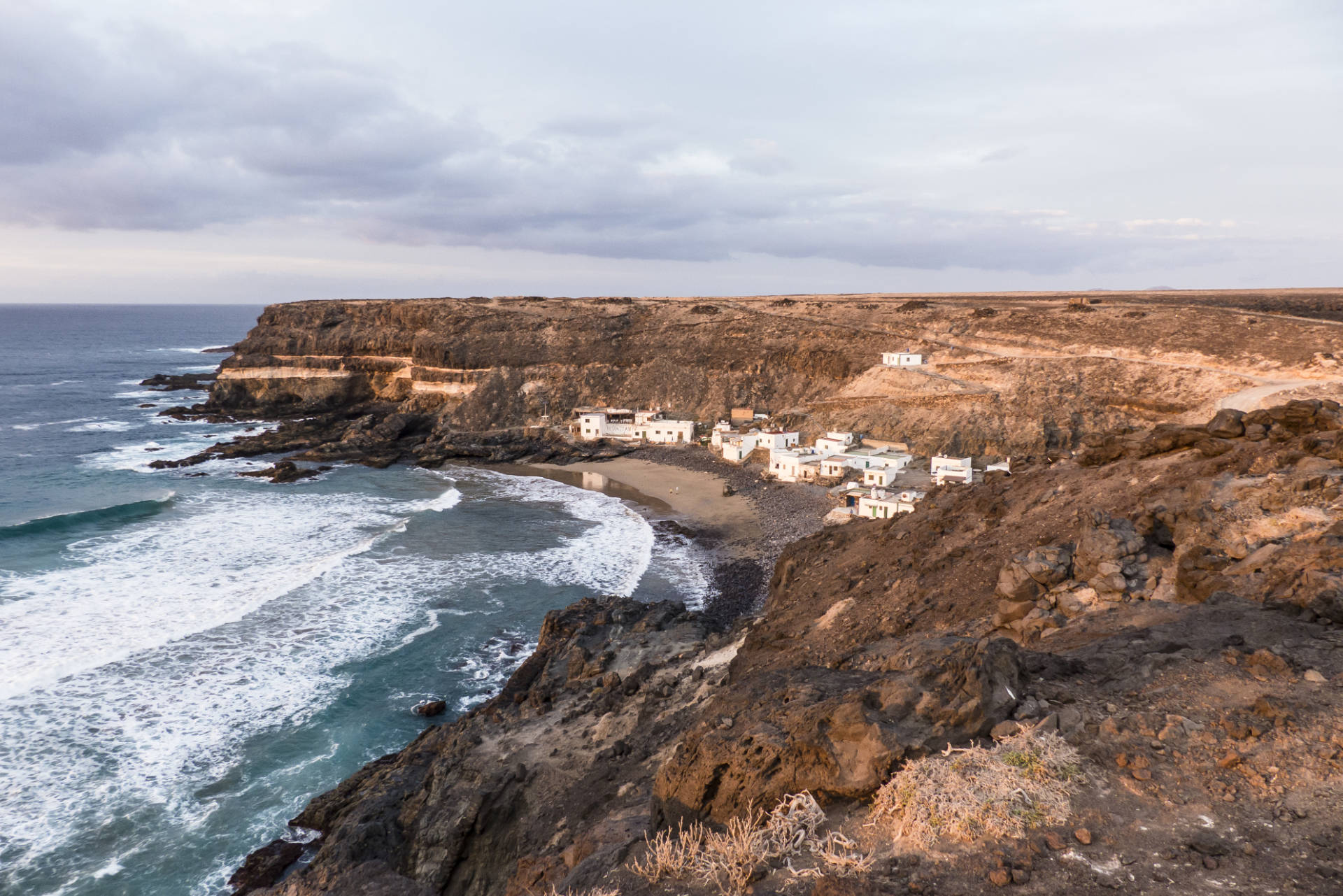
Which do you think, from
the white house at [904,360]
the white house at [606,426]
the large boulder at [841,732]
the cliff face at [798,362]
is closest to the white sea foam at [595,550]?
the white house at [606,426]

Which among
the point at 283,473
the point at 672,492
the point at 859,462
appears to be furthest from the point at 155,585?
the point at 859,462

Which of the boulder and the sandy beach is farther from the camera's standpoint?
the sandy beach

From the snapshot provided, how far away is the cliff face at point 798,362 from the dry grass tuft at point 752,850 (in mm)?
43739

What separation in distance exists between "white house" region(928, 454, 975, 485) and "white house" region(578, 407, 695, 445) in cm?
2063

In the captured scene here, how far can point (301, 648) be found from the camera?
23469 mm

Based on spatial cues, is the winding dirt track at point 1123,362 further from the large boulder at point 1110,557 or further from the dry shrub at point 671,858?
the dry shrub at point 671,858

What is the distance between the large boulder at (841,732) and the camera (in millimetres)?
7074

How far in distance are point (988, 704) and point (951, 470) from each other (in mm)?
34472

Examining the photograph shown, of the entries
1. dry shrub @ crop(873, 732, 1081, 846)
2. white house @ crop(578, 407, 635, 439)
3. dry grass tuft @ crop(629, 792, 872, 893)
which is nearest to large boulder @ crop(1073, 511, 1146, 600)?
dry shrub @ crop(873, 732, 1081, 846)

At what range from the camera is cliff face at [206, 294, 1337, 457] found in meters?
46.3

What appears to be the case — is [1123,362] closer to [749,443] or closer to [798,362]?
[798,362]

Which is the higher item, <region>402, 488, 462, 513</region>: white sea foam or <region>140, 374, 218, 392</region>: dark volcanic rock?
<region>140, 374, 218, 392</region>: dark volcanic rock

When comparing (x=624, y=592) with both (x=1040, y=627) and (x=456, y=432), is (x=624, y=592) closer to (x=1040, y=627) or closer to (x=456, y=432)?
(x=1040, y=627)

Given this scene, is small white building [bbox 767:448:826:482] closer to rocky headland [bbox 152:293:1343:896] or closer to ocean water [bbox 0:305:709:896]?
ocean water [bbox 0:305:709:896]
